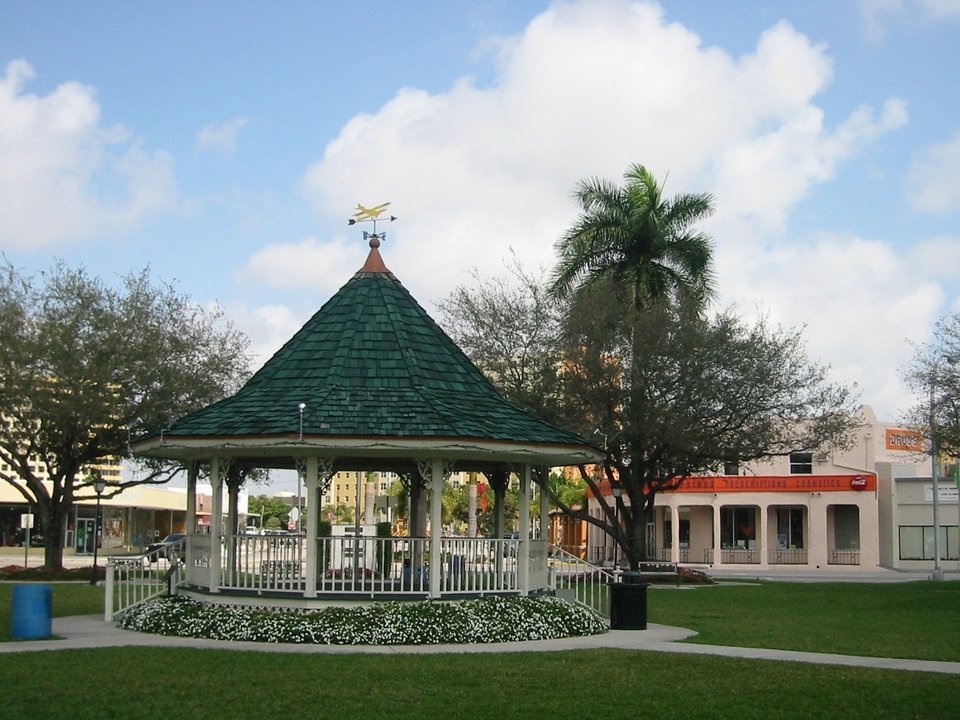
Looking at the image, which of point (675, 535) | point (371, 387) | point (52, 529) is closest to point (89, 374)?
point (52, 529)

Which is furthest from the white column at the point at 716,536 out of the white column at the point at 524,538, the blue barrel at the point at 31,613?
the blue barrel at the point at 31,613

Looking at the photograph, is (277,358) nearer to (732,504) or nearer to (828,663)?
(828,663)

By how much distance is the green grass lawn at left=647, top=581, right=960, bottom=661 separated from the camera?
20484 mm

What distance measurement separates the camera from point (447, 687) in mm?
14633

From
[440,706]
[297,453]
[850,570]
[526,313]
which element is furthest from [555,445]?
[850,570]

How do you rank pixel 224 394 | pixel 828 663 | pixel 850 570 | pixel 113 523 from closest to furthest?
pixel 828 663, pixel 224 394, pixel 850 570, pixel 113 523

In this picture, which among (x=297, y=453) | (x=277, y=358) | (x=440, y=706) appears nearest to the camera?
(x=440, y=706)

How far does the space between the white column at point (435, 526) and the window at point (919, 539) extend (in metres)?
48.9

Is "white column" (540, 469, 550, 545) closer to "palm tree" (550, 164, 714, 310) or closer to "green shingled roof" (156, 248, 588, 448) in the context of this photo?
"green shingled roof" (156, 248, 588, 448)

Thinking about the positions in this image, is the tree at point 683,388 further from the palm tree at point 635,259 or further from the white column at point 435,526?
the white column at point 435,526

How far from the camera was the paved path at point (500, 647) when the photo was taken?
700 inches

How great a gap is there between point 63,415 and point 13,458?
17.3 ft

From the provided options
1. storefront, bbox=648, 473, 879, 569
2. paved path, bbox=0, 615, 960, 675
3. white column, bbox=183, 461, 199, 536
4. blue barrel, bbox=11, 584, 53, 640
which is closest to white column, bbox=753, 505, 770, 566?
storefront, bbox=648, 473, 879, 569

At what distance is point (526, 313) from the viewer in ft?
134
